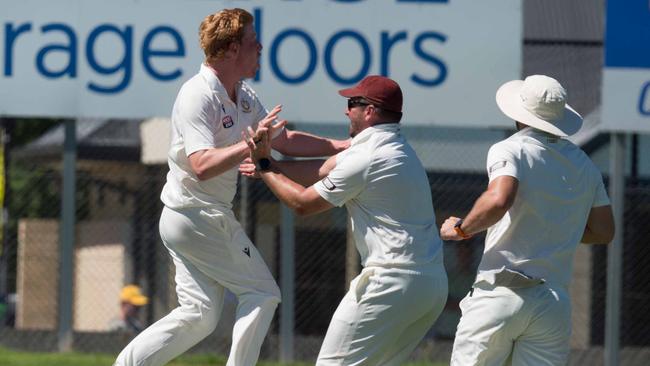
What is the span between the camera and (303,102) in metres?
10.5

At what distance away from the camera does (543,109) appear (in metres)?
5.49

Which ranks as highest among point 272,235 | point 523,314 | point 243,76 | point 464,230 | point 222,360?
point 243,76

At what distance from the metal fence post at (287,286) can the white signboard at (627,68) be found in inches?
108

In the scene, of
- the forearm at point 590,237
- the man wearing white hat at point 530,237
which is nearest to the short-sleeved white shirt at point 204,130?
the man wearing white hat at point 530,237

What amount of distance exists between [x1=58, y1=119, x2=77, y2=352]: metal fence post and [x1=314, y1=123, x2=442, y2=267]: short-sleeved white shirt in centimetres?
555

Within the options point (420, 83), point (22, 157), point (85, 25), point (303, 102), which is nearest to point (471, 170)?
point (420, 83)

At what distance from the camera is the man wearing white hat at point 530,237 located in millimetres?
5367

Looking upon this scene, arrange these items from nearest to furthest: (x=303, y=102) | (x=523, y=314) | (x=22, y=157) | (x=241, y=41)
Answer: (x=523, y=314), (x=241, y=41), (x=303, y=102), (x=22, y=157)

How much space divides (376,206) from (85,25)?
5787 mm

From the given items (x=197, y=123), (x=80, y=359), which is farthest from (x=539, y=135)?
(x=80, y=359)

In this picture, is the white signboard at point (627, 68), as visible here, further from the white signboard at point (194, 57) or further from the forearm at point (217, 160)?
the forearm at point (217, 160)

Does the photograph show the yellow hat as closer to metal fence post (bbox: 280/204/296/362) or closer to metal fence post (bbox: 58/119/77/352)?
metal fence post (bbox: 58/119/77/352)

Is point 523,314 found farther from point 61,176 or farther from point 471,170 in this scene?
point 61,176

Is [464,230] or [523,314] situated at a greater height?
[464,230]
